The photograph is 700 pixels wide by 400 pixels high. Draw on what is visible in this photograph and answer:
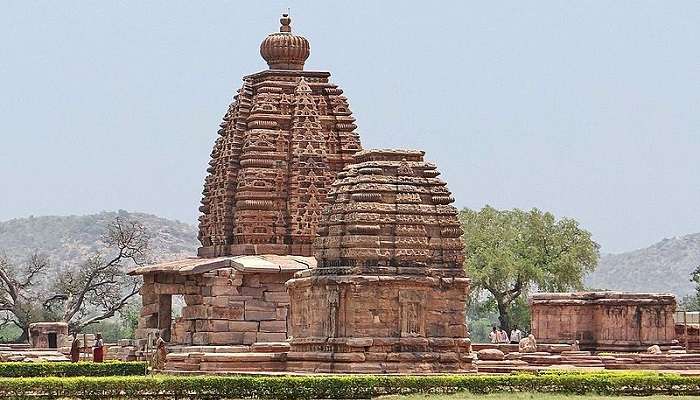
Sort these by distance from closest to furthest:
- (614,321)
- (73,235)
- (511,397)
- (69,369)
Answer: (511,397) < (69,369) < (614,321) < (73,235)

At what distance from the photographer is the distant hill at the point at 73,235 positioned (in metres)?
177

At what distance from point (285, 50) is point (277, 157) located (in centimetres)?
254

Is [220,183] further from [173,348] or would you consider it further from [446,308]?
[446,308]

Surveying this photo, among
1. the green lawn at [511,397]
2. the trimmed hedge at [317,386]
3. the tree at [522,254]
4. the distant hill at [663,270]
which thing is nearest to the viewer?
the green lawn at [511,397]

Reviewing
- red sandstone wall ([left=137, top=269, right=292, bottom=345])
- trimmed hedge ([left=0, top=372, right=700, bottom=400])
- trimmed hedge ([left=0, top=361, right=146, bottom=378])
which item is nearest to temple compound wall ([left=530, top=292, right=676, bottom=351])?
red sandstone wall ([left=137, top=269, right=292, bottom=345])

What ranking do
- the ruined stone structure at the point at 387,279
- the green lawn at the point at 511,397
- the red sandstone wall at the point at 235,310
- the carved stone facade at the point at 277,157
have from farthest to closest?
the carved stone facade at the point at 277,157 < the red sandstone wall at the point at 235,310 < the ruined stone structure at the point at 387,279 < the green lawn at the point at 511,397

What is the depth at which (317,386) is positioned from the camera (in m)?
24.9

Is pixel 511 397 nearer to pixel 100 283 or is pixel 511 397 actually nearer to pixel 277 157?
pixel 277 157

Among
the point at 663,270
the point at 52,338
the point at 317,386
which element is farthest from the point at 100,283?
the point at 663,270

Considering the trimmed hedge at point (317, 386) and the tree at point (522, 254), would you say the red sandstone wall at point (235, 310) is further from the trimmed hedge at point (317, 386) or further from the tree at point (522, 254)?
the tree at point (522, 254)

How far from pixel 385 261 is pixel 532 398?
4394 millimetres

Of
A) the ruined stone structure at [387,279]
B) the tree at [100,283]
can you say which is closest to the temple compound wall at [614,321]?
the ruined stone structure at [387,279]

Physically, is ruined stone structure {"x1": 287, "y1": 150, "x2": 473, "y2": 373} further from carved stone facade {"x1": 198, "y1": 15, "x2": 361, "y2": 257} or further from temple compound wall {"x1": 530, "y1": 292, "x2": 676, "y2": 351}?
temple compound wall {"x1": 530, "y1": 292, "x2": 676, "y2": 351}

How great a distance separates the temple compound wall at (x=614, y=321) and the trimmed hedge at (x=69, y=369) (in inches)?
404
